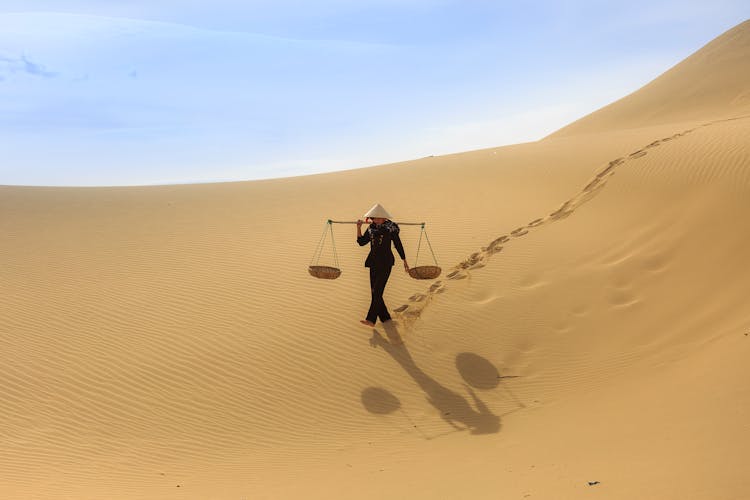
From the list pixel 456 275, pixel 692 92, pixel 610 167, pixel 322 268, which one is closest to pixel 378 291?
pixel 322 268

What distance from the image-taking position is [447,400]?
7.57 meters

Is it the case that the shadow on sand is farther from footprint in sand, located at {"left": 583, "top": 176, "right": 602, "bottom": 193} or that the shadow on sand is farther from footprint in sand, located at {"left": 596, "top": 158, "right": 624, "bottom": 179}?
footprint in sand, located at {"left": 596, "top": 158, "right": 624, "bottom": 179}

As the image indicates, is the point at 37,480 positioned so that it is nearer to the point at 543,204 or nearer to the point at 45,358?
the point at 45,358

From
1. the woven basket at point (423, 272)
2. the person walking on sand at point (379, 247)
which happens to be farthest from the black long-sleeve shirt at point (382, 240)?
the woven basket at point (423, 272)

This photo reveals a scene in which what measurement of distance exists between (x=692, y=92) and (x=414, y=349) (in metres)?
46.6

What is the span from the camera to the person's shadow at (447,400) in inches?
275

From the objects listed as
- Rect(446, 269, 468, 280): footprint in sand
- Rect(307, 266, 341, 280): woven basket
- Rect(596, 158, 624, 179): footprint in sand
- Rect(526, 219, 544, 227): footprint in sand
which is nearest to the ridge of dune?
Rect(596, 158, 624, 179): footprint in sand

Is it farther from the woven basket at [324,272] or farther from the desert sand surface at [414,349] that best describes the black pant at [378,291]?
the woven basket at [324,272]

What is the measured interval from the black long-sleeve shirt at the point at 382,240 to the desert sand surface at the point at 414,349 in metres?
1.15

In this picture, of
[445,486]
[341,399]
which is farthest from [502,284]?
[445,486]

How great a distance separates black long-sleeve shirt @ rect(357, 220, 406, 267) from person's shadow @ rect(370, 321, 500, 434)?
3.90 feet

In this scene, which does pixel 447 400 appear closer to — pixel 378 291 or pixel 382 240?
pixel 378 291

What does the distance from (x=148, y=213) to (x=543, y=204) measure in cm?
1061

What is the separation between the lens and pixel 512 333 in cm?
885
